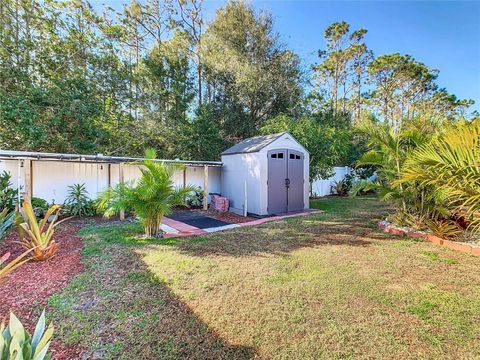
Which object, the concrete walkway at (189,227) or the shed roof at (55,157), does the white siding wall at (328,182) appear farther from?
the shed roof at (55,157)

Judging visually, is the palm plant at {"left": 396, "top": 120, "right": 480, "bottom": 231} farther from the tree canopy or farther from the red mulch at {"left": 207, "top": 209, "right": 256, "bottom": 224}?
the tree canopy

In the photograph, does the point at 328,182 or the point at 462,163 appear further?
the point at 328,182

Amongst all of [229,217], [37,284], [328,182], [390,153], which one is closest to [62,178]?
[229,217]

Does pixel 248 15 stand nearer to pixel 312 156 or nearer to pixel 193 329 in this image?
pixel 312 156

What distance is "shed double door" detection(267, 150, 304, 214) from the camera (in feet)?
Answer: 29.5

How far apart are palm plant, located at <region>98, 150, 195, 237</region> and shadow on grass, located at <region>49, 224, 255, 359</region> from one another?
1.75 metres

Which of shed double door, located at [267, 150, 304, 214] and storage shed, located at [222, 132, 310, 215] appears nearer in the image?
storage shed, located at [222, 132, 310, 215]

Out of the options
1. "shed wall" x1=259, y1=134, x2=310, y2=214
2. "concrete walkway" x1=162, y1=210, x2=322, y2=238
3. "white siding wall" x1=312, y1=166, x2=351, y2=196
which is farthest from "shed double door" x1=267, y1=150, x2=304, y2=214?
"white siding wall" x1=312, y1=166, x2=351, y2=196

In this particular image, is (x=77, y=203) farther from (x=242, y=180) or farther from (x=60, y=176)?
(x=242, y=180)

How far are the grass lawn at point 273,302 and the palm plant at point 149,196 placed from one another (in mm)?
801

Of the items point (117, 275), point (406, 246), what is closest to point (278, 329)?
point (117, 275)

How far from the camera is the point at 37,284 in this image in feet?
11.8

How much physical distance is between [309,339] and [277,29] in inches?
694

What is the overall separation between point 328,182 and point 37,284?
1465cm
